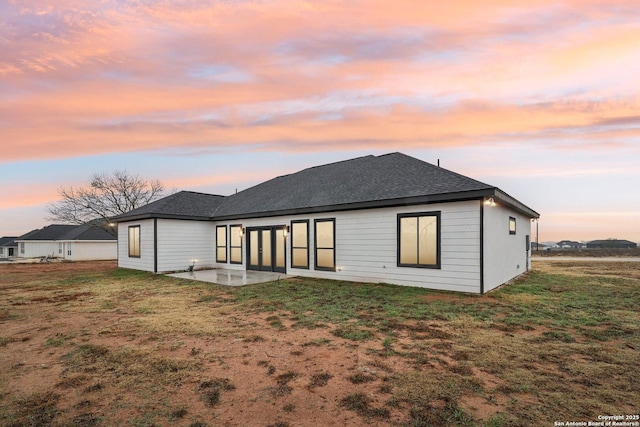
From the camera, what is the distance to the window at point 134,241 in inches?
644

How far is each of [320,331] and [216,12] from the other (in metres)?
9.10

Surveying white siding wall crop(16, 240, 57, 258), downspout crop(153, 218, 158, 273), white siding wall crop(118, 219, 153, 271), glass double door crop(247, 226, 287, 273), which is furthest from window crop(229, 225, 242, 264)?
white siding wall crop(16, 240, 57, 258)

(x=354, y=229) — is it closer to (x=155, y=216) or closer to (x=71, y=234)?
(x=155, y=216)

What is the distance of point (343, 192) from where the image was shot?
12703 millimetres

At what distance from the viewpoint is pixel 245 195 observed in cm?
1870

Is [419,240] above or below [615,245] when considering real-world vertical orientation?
above

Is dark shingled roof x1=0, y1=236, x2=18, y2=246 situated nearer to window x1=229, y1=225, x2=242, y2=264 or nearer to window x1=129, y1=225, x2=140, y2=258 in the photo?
window x1=129, y1=225, x2=140, y2=258

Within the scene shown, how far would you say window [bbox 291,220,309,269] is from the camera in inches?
512

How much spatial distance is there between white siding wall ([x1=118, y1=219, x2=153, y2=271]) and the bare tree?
20921mm

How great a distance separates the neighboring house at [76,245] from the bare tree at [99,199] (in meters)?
1.64

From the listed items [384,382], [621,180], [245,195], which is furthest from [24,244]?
[621,180]

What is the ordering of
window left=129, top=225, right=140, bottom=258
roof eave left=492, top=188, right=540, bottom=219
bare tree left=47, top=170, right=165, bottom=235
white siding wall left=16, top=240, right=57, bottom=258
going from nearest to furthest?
roof eave left=492, top=188, right=540, bottom=219 < window left=129, top=225, right=140, bottom=258 < bare tree left=47, top=170, right=165, bottom=235 < white siding wall left=16, top=240, right=57, bottom=258

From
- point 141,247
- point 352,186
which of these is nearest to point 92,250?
point 141,247

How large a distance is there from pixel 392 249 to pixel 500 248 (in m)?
3.60
